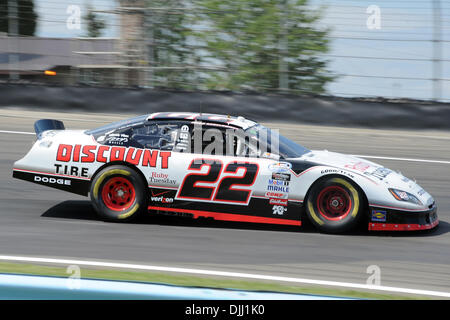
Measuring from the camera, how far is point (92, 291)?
3.95 meters

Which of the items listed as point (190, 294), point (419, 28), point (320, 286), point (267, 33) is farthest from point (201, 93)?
point (190, 294)

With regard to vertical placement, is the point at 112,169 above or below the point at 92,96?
below

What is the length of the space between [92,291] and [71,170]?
11.8 feet

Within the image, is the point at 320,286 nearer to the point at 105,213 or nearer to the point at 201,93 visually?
the point at 105,213

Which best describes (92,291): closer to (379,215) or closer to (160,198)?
(160,198)

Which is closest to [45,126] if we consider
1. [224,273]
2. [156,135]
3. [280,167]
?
[156,135]

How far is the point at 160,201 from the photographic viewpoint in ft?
A: 23.7

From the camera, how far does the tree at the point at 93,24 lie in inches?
572

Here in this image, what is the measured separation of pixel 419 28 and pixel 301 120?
Result: 2.90 meters

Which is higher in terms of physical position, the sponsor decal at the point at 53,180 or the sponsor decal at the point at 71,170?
the sponsor decal at the point at 71,170

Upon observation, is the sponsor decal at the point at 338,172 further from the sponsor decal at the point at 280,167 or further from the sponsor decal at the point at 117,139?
the sponsor decal at the point at 117,139

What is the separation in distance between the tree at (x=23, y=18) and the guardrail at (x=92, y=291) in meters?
11.0

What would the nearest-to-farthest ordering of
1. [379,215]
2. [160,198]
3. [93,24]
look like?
[379,215], [160,198], [93,24]

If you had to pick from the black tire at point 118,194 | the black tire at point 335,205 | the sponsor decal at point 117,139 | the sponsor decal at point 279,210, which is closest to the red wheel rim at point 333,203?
the black tire at point 335,205
